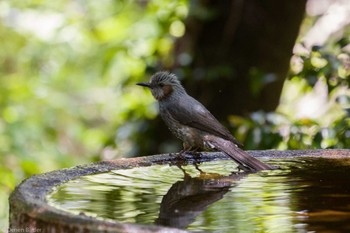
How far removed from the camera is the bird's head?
480 cm

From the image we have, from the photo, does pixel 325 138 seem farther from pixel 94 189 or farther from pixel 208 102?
pixel 94 189

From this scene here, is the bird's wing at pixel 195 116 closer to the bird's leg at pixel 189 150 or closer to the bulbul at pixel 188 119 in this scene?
the bulbul at pixel 188 119

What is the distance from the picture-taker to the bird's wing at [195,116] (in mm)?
4332

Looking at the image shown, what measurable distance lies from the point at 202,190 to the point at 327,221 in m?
0.79

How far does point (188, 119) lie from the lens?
4508mm

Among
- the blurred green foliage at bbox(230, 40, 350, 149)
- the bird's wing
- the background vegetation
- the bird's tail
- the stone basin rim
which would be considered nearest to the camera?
the stone basin rim

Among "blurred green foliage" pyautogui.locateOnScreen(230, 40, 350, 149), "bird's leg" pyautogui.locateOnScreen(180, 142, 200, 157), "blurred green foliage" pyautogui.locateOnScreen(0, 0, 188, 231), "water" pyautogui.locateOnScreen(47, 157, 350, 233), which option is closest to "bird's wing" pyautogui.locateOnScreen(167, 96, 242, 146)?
"bird's leg" pyautogui.locateOnScreen(180, 142, 200, 157)

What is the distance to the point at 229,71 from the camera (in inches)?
261

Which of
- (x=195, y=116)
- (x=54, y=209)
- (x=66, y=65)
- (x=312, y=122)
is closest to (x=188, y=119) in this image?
(x=195, y=116)

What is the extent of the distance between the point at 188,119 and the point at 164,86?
1.44 feet

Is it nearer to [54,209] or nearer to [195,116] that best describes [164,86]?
[195,116]

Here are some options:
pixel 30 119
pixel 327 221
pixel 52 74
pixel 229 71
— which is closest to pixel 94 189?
pixel 327 221

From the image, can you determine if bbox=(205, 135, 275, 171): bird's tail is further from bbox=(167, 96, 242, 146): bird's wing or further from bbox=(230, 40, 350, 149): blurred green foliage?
bbox=(230, 40, 350, 149): blurred green foliage

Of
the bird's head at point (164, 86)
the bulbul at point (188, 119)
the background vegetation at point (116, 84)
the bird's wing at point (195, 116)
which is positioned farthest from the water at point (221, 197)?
the background vegetation at point (116, 84)
